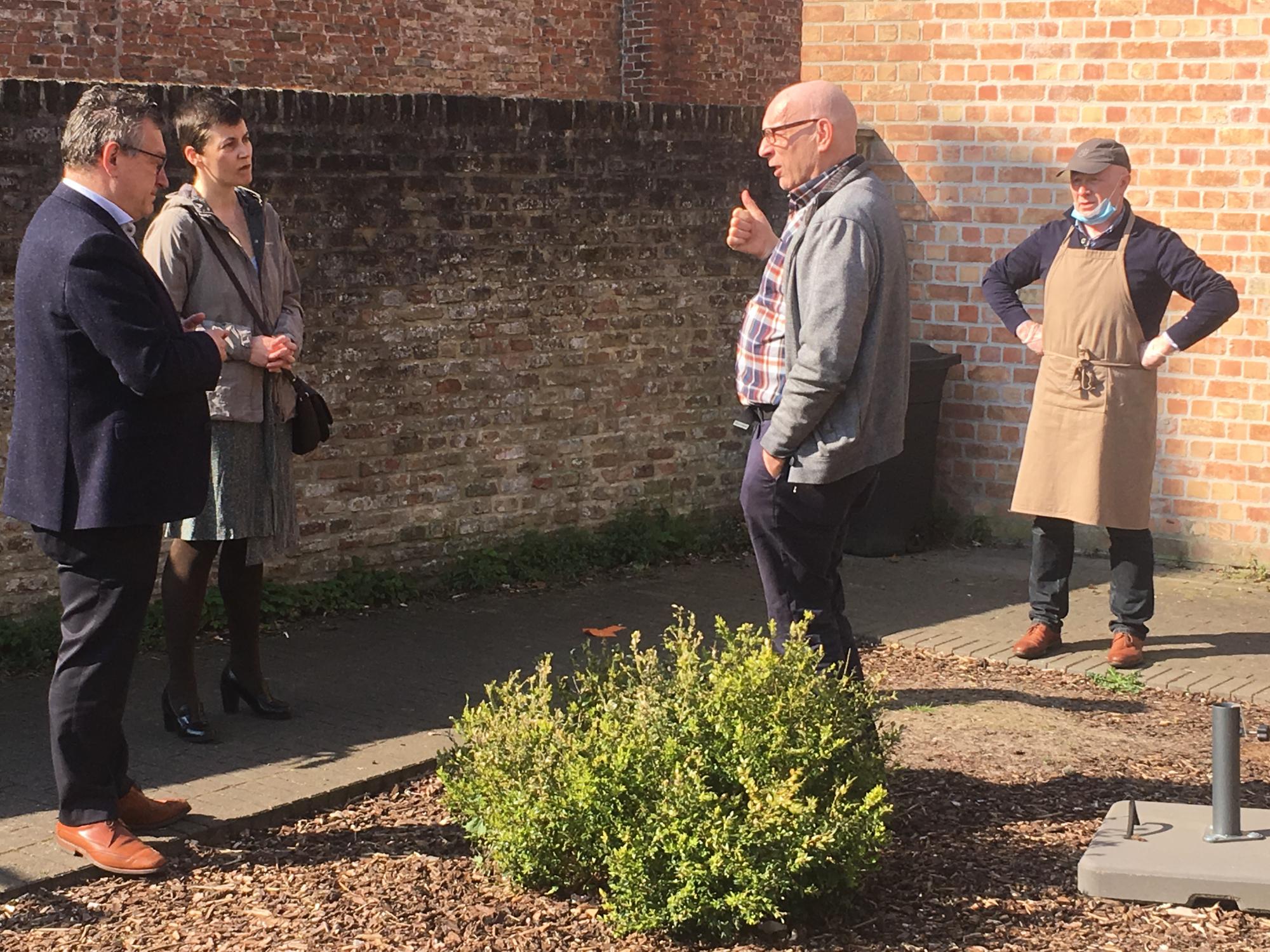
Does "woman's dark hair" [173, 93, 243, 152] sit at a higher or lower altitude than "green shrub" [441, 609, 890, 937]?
higher

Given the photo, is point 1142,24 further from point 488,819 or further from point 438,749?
point 488,819

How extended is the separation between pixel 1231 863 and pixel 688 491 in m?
5.31

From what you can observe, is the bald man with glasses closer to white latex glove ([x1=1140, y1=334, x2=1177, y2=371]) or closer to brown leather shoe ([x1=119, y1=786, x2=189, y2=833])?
brown leather shoe ([x1=119, y1=786, x2=189, y2=833])

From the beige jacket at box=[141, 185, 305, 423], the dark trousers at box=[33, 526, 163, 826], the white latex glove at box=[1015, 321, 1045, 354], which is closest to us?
the dark trousers at box=[33, 526, 163, 826]

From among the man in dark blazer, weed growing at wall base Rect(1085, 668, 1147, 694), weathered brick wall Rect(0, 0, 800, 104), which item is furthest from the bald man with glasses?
weathered brick wall Rect(0, 0, 800, 104)

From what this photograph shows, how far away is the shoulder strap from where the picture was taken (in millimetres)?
5504

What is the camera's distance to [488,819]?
14.4 ft

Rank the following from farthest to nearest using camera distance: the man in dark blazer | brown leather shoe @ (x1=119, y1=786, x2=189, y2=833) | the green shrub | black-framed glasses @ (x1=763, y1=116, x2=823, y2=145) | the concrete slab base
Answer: black-framed glasses @ (x1=763, y1=116, x2=823, y2=145) < brown leather shoe @ (x1=119, y1=786, x2=189, y2=833) < the man in dark blazer < the concrete slab base < the green shrub

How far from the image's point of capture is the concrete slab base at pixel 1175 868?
13.9 ft

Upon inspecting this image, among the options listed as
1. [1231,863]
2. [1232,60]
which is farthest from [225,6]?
[1231,863]

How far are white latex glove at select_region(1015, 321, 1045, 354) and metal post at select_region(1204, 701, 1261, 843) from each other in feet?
9.52

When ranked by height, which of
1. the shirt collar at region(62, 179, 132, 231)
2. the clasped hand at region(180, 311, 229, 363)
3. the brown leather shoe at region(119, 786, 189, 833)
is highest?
the shirt collar at region(62, 179, 132, 231)

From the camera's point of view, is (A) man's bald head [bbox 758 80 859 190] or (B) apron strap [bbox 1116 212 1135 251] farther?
(B) apron strap [bbox 1116 212 1135 251]

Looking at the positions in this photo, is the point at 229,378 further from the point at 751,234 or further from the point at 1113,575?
the point at 1113,575
